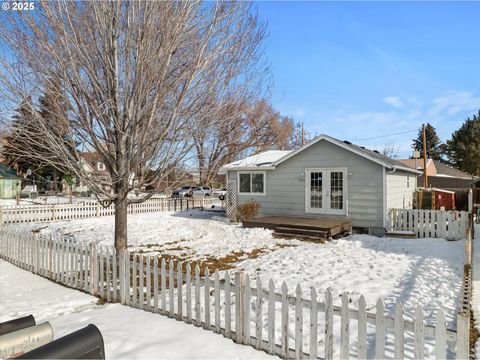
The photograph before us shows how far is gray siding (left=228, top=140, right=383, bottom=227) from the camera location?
1266 centimetres

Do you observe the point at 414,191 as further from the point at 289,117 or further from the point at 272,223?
the point at 289,117

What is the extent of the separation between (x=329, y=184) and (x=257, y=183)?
12.5 feet

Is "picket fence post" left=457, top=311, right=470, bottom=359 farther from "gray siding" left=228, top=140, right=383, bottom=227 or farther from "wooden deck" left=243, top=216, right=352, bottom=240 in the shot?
"gray siding" left=228, top=140, right=383, bottom=227

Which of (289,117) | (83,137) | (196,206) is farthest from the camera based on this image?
(289,117)

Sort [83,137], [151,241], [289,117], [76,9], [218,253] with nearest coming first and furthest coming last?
[76,9]
[83,137]
[218,253]
[151,241]
[289,117]

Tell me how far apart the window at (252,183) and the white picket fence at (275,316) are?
10.3m

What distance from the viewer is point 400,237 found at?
1188 cm

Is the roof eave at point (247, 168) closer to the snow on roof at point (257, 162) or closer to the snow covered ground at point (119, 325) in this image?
the snow on roof at point (257, 162)

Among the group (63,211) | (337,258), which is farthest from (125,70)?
(63,211)

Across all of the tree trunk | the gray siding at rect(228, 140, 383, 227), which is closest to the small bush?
the gray siding at rect(228, 140, 383, 227)

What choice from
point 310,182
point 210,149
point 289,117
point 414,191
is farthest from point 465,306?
point 289,117

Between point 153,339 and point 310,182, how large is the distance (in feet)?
36.8

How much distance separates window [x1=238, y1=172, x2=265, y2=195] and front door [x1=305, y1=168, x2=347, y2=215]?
8.26ft

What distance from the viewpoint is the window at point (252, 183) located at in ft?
52.0
